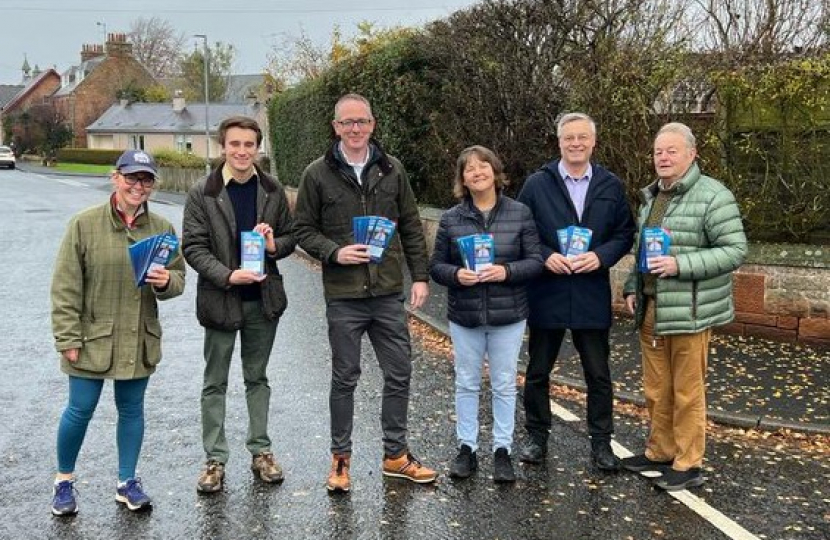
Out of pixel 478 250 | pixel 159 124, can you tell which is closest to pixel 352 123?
pixel 478 250

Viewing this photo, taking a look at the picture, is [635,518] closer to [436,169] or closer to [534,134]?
[534,134]

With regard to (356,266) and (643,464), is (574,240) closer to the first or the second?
(356,266)

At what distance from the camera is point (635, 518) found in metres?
4.59

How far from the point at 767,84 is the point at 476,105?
458 cm

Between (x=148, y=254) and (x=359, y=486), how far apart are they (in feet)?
5.77

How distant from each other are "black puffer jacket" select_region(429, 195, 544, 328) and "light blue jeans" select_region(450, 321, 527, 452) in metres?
A: 0.10

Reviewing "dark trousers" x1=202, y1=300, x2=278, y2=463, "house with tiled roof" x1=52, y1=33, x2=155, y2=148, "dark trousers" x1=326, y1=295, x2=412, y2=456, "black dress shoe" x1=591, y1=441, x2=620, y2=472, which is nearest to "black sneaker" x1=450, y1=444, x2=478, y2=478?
"dark trousers" x1=326, y1=295, x2=412, y2=456

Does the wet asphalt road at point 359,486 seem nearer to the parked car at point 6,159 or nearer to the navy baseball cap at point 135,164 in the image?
the navy baseball cap at point 135,164

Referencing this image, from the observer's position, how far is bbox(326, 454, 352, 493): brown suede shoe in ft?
15.9

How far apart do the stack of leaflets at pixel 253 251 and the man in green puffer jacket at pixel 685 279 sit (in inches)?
83.8

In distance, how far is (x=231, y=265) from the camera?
482cm

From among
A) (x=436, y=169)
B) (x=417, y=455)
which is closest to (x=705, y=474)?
(x=417, y=455)

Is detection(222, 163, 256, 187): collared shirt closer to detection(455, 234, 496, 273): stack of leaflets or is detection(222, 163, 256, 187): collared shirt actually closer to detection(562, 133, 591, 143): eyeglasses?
detection(455, 234, 496, 273): stack of leaflets

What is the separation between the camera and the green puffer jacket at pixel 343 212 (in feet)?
16.0
